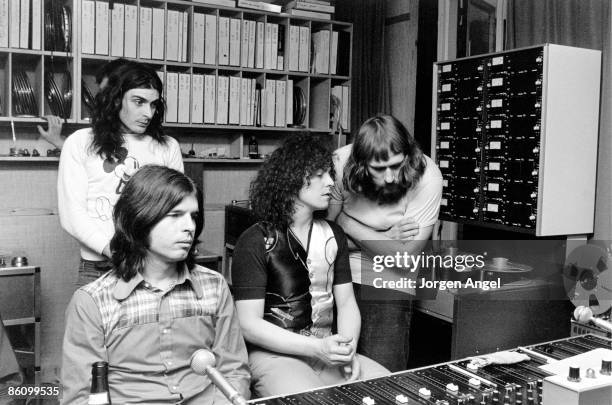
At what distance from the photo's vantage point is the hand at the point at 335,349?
1545 mm

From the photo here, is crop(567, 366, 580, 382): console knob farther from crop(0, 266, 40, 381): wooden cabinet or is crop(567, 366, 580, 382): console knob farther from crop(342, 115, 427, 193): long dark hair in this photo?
crop(0, 266, 40, 381): wooden cabinet

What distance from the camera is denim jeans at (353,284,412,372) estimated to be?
1972 millimetres

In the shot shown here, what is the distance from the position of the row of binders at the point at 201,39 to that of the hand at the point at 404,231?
1.94 m

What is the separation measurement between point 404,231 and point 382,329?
32cm

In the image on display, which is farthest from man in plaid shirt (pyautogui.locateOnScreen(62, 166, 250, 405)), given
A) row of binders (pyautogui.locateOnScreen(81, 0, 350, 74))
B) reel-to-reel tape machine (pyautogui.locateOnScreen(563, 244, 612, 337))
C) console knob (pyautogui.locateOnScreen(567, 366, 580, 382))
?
row of binders (pyautogui.locateOnScreen(81, 0, 350, 74))

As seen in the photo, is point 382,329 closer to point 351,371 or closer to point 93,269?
point 351,371

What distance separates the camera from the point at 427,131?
3.81m

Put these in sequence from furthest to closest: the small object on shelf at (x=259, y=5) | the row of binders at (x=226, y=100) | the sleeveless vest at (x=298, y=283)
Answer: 1. the small object on shelf at (x=259, y=5)
2. the row of binders at (x=226, y=100)
3. the sleeveless vest at (x=298, y=283)

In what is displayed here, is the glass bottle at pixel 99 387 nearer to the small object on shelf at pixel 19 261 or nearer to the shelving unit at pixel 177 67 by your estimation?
the small object on shelf at pixel 19 261

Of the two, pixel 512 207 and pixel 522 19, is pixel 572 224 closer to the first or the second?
pixel 512 207

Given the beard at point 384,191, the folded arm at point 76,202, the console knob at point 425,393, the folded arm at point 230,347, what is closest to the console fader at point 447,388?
the console knob at point 425,393

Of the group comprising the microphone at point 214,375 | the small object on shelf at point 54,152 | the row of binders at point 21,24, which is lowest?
the microphone at point 214,375

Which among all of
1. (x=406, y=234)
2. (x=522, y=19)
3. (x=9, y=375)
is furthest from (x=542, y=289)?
(x=9, y=375)

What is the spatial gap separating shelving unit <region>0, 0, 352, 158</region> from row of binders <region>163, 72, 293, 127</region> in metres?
0.03
